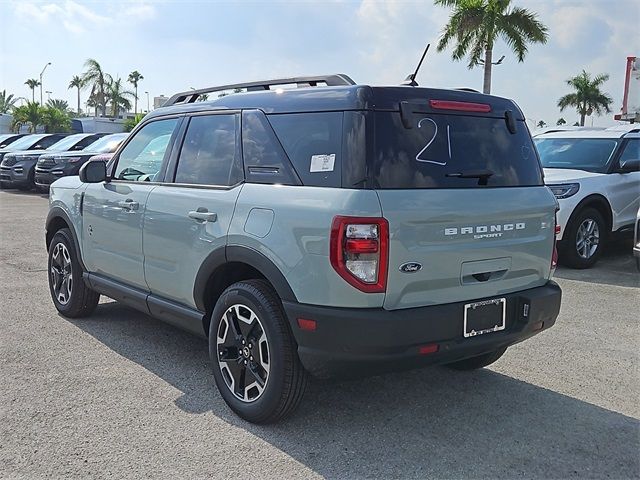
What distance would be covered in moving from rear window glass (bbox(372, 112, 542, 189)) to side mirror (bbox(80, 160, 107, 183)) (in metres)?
2.68

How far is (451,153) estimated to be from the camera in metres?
3.49

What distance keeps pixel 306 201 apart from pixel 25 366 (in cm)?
257

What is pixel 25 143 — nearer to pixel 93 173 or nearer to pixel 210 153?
pixel 93 173

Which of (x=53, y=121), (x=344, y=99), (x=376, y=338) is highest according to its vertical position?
(x=53, y=121)

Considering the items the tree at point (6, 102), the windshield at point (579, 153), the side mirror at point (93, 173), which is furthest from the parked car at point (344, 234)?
the tree at point (6, 102)

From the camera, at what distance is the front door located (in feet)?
14.9

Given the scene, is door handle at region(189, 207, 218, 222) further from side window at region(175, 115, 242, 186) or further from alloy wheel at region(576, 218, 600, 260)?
alloy wheel at region(576, 218, 600, 260)

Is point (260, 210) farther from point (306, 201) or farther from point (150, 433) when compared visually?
point (150, 433)

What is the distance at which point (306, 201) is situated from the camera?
3242 millimetres

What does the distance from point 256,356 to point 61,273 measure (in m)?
2.97

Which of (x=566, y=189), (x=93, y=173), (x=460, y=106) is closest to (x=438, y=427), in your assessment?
(x=460, y=106)

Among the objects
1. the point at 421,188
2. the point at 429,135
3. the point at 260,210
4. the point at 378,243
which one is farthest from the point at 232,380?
the point at 429,135

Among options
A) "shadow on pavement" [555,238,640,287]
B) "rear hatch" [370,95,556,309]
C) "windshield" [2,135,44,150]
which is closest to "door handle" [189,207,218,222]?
"rear hatch" [370,95,556,309]

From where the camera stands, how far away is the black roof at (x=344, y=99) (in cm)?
327
